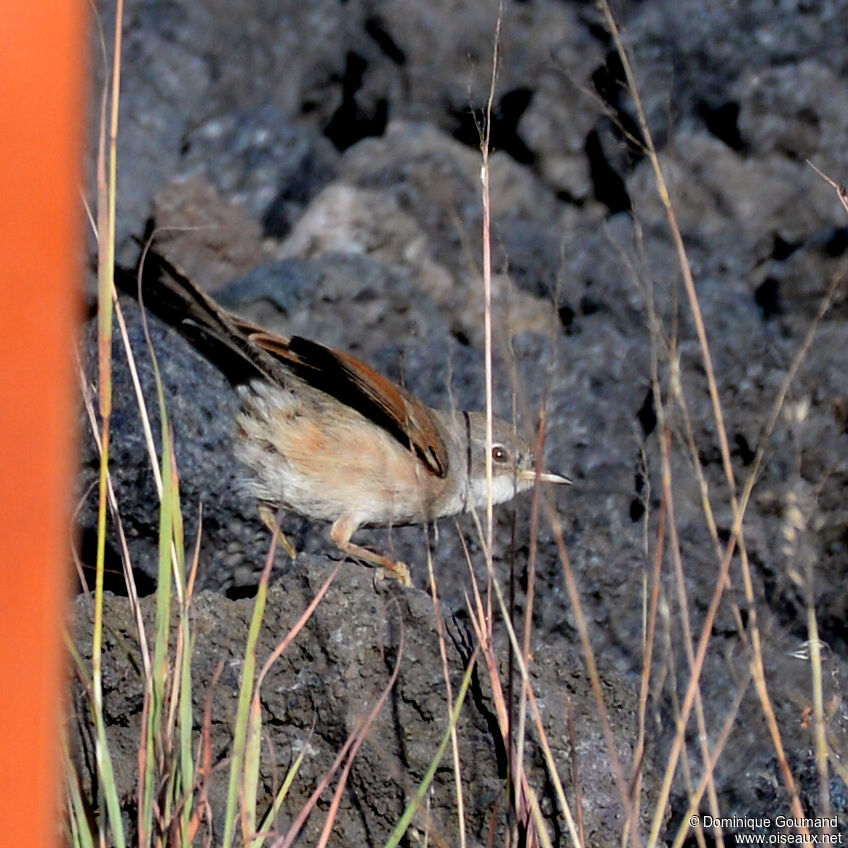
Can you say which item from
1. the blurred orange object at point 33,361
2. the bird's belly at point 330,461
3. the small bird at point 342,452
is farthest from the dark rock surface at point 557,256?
the blurred orange object at point 33,361

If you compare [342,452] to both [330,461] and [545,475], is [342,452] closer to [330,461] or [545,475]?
[330,461]

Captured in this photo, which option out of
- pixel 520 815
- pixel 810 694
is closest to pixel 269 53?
pixel 810 694

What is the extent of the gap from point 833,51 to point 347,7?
2.78m

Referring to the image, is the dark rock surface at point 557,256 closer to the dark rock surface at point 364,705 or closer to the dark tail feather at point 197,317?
the dark rock surface at point 364,705

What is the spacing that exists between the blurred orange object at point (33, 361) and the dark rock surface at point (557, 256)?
2.38 m

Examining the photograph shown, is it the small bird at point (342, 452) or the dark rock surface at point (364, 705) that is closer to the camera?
the dark rock surface at point (364, 705)

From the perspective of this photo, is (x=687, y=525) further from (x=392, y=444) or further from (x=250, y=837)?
(x=250, y=837)

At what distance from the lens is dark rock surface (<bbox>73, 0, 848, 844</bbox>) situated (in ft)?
15.6

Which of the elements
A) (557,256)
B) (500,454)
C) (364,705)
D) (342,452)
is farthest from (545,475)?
(557,256)

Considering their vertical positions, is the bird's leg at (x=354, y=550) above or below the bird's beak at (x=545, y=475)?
below

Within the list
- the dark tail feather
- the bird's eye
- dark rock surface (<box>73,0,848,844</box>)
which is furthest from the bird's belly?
dark rock surface (<box>73,0,848,844</box>)

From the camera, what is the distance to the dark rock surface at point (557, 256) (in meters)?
4.75

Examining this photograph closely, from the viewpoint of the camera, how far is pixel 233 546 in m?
4.99

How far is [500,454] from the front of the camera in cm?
475
